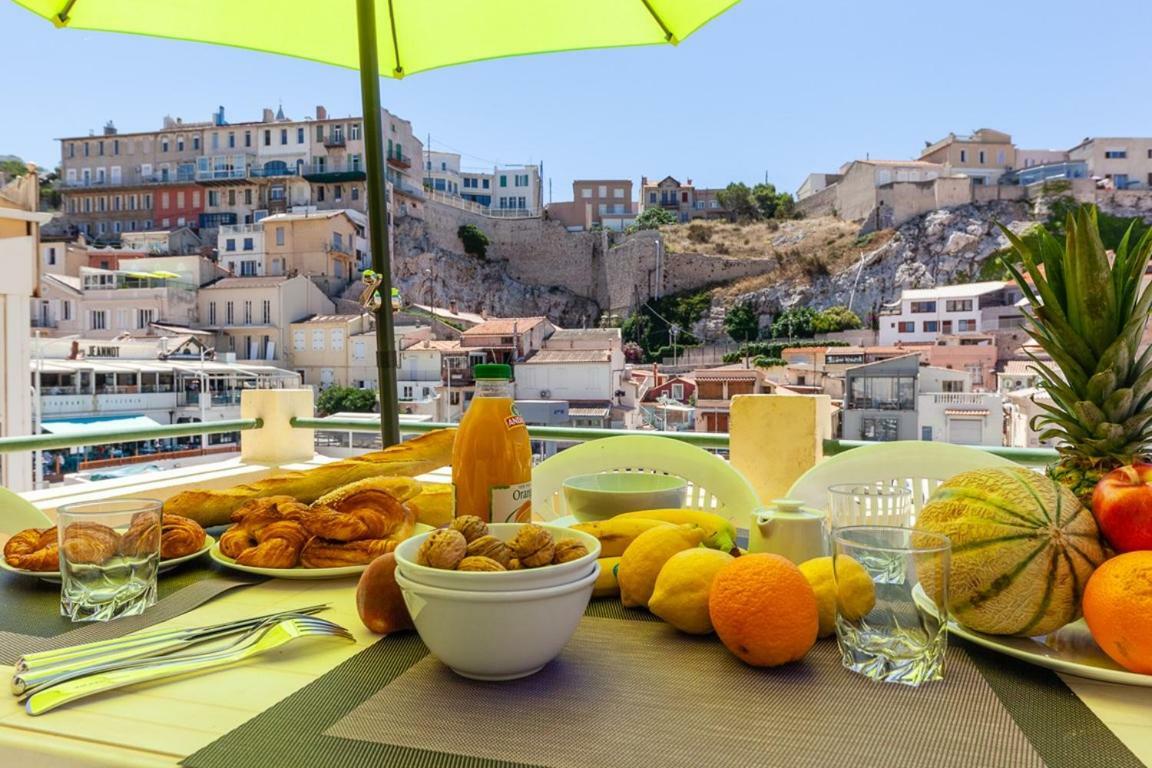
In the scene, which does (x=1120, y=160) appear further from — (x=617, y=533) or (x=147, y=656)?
(x=147, y=656)

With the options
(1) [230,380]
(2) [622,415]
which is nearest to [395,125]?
(1) [230,380]

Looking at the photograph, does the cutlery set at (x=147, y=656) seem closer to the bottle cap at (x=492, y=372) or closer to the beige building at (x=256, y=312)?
the bottle cap at (x=492, y=372)

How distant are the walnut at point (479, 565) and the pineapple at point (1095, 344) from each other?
1.49 feet

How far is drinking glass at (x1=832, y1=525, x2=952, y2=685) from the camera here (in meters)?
0.45

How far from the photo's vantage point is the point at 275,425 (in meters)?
3.07

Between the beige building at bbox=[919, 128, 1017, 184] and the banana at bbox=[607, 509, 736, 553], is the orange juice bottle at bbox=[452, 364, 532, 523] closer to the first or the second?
the banana at bbox=[607, 509, 736, 553]

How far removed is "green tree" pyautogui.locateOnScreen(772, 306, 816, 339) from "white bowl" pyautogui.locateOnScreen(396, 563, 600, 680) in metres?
31.9

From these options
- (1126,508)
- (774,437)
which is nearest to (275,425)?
(774,437)

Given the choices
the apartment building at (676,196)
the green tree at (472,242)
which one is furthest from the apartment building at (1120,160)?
the green tree at (472,242)

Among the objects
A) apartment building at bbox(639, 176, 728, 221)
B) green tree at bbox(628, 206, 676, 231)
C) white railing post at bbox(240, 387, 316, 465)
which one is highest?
apartment building at bbox(639, 176, 728, 221)

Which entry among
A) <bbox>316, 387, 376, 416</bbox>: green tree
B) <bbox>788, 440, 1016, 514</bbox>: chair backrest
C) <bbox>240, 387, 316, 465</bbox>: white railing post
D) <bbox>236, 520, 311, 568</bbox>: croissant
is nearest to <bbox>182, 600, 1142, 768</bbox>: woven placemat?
<bbox>236, 520, 311, 568</bbox>: croissant

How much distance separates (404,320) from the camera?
28250mm

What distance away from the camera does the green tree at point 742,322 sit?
3156cm

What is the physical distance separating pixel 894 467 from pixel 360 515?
79 centimetres
